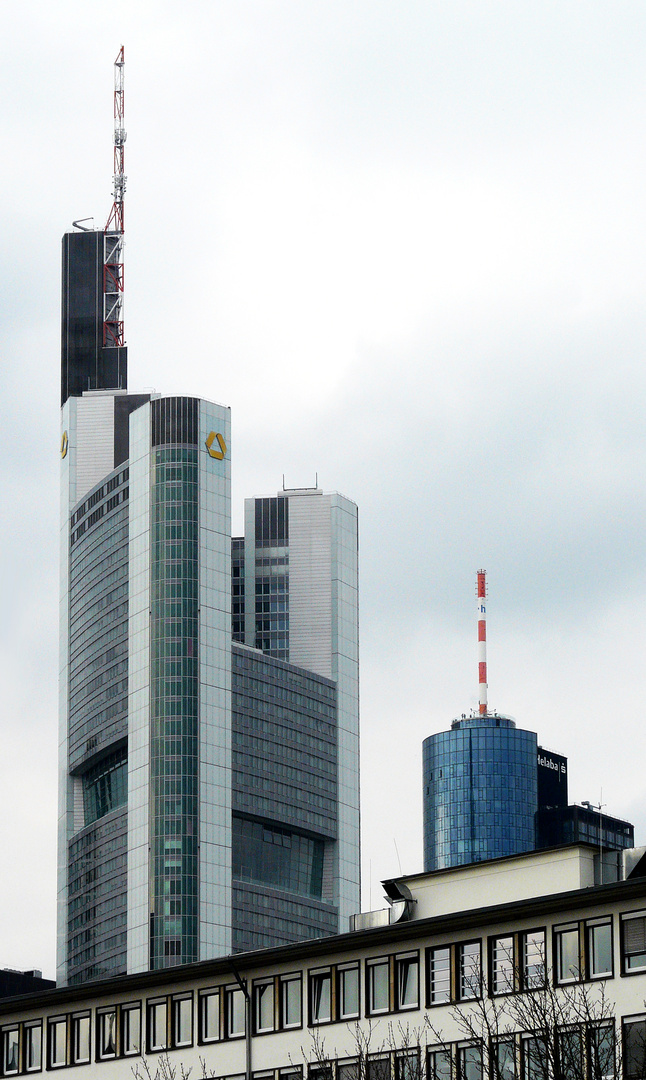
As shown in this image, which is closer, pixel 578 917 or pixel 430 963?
pixel 578 917

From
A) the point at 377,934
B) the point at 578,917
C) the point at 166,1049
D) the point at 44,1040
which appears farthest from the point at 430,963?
the point at 44,1040

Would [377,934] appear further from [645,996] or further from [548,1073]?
[548,1073]

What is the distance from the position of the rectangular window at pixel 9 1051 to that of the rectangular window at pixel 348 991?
20.8m

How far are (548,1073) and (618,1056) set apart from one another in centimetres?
719

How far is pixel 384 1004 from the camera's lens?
8012 cm

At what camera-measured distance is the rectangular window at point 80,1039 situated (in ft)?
303

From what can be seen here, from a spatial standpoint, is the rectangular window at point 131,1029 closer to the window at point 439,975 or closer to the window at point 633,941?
the window at point 439,975

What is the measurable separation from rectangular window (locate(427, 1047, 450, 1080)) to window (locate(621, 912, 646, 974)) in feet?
23.9

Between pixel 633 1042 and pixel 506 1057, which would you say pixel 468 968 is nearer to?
pixel 506 1057

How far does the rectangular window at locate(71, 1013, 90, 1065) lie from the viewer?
92.3m

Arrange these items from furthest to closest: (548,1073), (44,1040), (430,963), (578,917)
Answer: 1. (44,1040)
2. (430,963)
3. (578,917)
4. (548,1073)

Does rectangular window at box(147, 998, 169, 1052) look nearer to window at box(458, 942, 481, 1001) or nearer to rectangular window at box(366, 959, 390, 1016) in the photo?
rectangular window at box(366, 959, 390, 1016)

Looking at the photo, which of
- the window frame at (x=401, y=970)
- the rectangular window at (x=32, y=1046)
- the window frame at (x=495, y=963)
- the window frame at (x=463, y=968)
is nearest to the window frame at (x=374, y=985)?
the window frame at (x=401, y=970)

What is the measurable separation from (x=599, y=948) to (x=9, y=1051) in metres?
34.3
